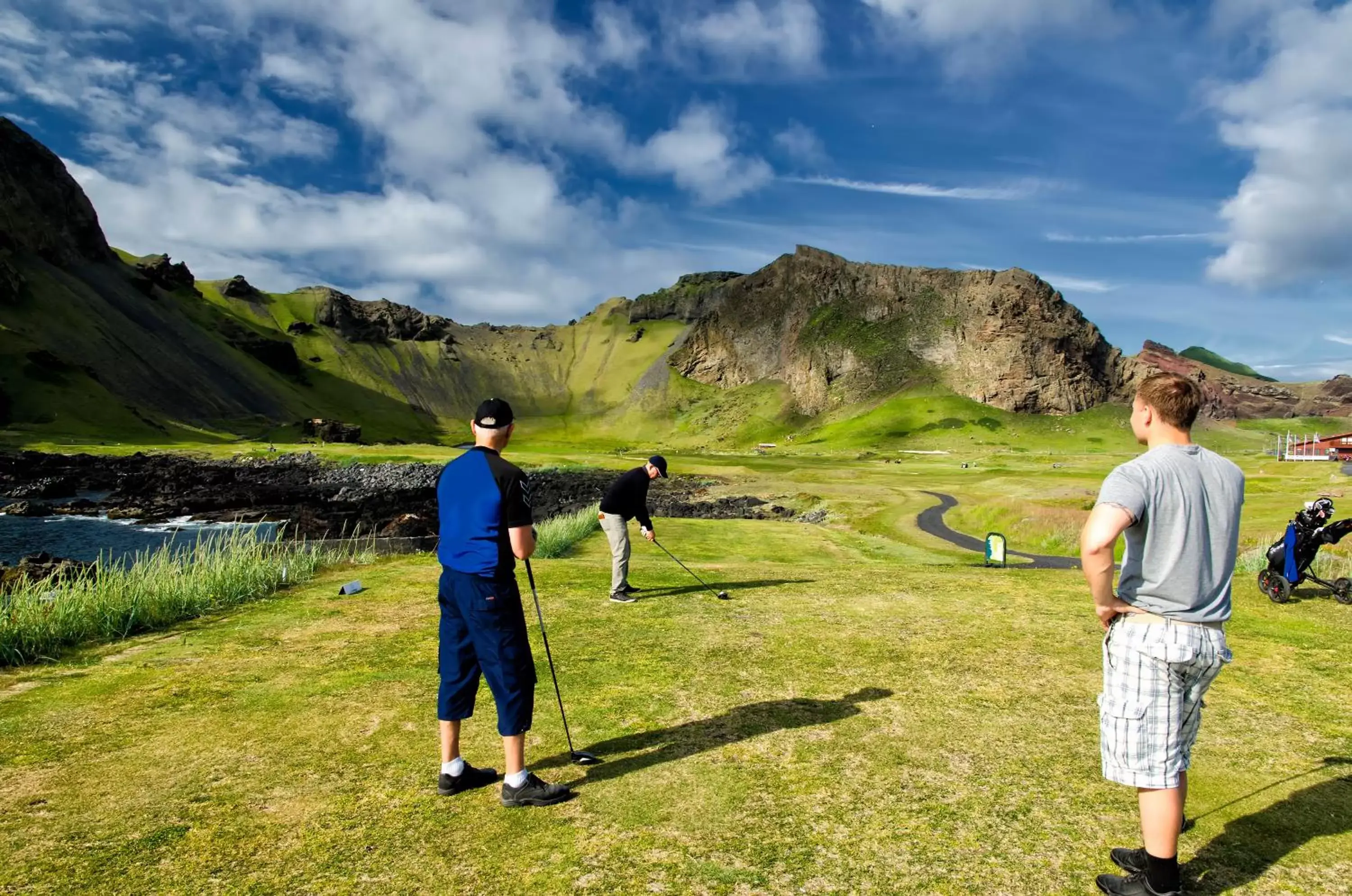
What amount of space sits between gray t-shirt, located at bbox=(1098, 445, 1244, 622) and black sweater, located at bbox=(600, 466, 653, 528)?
1040 centimetres

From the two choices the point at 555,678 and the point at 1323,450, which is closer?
the point at 555,678

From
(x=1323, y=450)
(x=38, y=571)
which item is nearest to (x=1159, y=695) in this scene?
(x=38, y=571)

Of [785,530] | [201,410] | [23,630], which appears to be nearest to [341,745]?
[23,630]

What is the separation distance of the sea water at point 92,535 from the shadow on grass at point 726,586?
97.7 feet

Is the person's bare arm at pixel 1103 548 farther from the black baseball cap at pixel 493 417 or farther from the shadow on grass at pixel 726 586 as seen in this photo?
the shadow on grass at pixel 726 586

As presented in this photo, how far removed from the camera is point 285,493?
72188 mm

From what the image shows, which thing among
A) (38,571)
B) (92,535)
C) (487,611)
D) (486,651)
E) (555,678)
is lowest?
(92,535)

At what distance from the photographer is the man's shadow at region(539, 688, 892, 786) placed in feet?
23.8

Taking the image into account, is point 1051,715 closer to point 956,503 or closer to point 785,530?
point 785,530

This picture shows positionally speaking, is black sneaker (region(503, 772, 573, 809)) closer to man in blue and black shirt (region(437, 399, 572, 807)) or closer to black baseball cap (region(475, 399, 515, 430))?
man in blue and black shirt (region(437, 399, 572, 807))

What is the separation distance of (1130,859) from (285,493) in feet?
256

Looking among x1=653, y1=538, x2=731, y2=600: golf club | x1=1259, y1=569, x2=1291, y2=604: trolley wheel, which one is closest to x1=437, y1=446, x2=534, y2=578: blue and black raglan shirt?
x1=653, y1=538, x2=731, y2=600: golf club

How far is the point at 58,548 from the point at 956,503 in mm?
58941

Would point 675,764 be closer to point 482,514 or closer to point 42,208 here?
point 482,514
